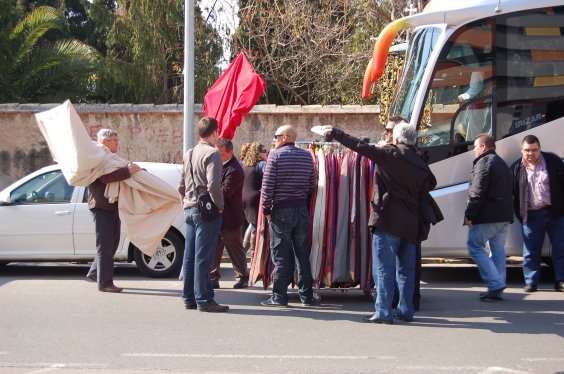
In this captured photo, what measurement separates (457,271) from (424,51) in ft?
10.7

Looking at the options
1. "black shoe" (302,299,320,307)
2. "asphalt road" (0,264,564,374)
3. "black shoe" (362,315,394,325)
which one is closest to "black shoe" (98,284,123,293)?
"asphalt road" (0,264,564,374)

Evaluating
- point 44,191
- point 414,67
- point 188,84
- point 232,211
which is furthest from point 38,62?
point 414,67

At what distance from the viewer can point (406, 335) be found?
7180 mm

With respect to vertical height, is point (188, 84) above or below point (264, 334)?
above

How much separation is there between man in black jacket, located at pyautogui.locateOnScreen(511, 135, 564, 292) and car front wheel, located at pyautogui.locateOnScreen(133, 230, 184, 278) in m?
4.30

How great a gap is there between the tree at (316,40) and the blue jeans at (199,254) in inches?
398

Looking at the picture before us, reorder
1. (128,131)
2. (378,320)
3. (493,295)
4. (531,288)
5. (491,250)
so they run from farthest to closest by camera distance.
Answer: (128,131)
(531,288)
(491,250)
(493,295)
(378,320)

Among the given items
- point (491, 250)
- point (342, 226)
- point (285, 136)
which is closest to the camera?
point (285, 136)

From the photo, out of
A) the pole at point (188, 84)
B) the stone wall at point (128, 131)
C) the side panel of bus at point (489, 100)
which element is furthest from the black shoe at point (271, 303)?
the stone wall at point (128, 131)

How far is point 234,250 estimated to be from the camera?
9570 millimetres

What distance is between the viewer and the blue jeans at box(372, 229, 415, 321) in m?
7.50

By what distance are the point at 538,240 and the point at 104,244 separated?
16.7 ft

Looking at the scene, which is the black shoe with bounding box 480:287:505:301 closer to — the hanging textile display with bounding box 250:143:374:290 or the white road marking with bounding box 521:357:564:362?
the hanging textile display with bounding box 250:143:374:290

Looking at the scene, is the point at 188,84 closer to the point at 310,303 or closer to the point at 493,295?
the point at 310,303
